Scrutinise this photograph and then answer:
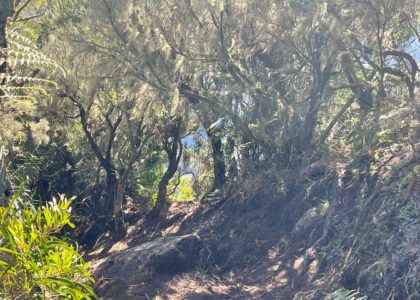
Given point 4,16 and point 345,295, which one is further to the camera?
point 345,295

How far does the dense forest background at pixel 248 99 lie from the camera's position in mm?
7703

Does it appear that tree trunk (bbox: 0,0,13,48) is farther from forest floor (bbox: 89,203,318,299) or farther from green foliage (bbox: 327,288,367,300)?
green foliage (bbox: 327,288,367,300)

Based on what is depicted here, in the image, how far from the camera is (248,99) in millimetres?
9938

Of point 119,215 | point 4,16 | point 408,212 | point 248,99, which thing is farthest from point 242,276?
point 4,16

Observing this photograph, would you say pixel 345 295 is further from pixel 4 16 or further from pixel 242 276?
pixel 4 16

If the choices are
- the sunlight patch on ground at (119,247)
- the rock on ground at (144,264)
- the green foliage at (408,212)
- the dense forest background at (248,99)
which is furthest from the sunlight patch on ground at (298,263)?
the sunlight patch on ground at (119,247)

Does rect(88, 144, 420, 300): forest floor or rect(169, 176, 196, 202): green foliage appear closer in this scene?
rect(88, 144, 420, 300): forest floor

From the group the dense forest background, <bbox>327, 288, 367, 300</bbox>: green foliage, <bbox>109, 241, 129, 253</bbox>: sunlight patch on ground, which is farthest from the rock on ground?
<bbox>327, 288, 367, 300</bbox>: green foliage

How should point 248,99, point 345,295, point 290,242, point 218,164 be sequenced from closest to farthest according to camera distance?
point 345,295, point 290,242, point 248,99, point 218,164

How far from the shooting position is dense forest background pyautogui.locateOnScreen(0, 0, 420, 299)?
770 cm

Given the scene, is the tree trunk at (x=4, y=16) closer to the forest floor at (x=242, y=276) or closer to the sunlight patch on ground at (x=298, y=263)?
the forest floor at (x=242, y=276)

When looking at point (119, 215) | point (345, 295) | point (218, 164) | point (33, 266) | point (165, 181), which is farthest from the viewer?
point (165, 181)

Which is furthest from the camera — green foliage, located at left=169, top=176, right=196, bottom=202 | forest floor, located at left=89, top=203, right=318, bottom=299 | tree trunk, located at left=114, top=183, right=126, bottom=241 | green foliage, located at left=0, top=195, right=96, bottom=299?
green foliage, located at left=169, top=176, right=196, bottom=202

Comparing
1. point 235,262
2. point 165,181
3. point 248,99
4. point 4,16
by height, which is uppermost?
point 248,99
